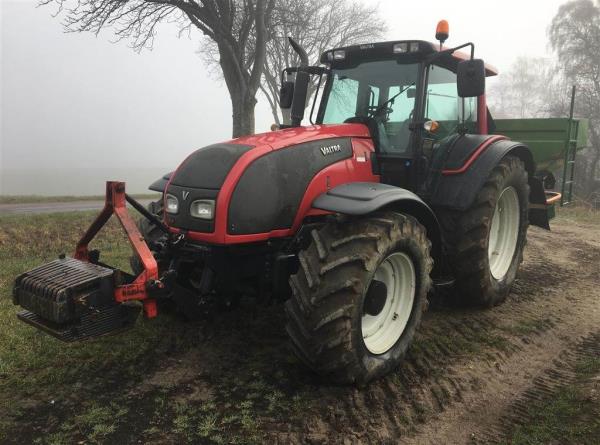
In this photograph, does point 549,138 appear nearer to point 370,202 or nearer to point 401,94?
point 401,94

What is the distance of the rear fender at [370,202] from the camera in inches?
124

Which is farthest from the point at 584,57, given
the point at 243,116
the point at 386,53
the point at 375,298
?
the point at 375,298

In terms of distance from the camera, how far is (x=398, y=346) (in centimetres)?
353

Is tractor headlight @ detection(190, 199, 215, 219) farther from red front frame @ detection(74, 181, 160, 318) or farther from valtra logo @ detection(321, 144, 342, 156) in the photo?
valtra logo @ detection(321, 144, 342, 156)

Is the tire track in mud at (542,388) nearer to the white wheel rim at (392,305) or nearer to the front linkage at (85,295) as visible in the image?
the white wheel rim at (392,305)

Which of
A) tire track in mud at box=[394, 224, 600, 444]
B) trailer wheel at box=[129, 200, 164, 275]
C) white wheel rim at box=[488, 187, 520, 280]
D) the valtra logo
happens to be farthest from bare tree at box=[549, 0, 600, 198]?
trailer wheel at box=[129, 200, 164, 275]

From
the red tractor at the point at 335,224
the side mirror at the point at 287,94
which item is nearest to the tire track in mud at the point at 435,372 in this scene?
the red tractor at the point at 335,224

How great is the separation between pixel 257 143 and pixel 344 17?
21.2m

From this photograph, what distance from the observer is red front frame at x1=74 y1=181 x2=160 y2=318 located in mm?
3064

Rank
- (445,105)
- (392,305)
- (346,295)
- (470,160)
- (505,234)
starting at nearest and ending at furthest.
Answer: (346,295) < (392,305) < (470,160) < (445,105) < (505,234)

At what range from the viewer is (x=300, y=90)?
4648mm

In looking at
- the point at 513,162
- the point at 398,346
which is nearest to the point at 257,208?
the point at 398,346

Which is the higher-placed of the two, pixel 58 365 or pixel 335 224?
pixel 335 224

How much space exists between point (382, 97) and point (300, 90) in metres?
0.82
